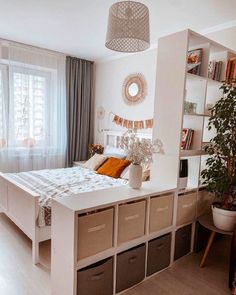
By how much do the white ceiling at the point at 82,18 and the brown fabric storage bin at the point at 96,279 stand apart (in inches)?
101


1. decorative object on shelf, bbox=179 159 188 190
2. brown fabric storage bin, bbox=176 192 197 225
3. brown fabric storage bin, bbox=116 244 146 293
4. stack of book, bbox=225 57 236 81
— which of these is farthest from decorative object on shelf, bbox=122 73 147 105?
brown fabric storage bin, bbox=116 244 146 293

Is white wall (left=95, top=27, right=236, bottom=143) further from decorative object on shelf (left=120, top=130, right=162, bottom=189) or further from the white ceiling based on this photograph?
decorative object on shelf (left=120, top=130, right=162, bottom=189)

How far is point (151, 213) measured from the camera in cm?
211

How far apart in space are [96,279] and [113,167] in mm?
2080

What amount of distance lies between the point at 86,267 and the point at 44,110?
334cm

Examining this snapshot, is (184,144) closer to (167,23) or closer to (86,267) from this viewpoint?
(86,267)

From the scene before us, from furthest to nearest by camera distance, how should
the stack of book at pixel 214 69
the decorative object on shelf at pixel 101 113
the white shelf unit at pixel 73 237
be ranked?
the decorative object on shelf at pixel 101 113 → the stack of book at pixel 214 69 → the white shelf unit at pixel 73 237

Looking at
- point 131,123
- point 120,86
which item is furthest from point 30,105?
point 131,123

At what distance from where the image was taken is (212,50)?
257 centimetres

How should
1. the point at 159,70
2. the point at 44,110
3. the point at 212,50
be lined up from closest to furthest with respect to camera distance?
the point at 159,70, the point at 212,50, the point at 44,110

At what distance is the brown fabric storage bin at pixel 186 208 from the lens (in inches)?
92.9

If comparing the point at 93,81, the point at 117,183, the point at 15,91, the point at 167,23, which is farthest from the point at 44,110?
the point at 167,23

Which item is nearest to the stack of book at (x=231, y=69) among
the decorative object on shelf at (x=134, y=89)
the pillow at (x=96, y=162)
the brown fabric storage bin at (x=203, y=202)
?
the brown fabric storage bin at (x=203, y=202)

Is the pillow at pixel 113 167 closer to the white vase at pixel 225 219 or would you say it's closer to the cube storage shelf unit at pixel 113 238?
the cube storage shelf unit at pixel 113 238
